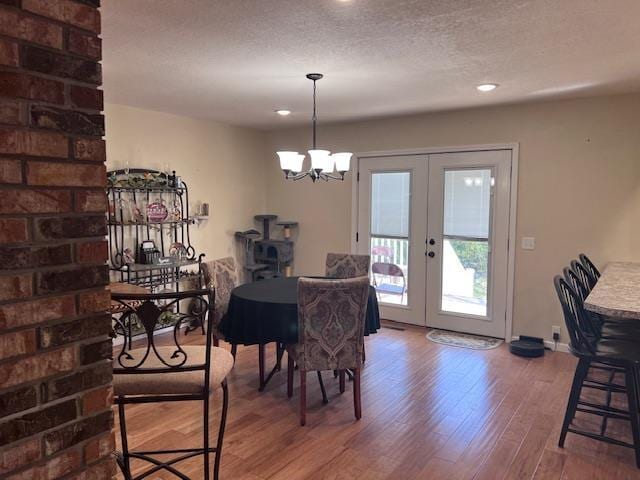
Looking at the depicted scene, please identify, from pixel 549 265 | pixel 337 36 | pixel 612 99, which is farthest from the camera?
pixel 549 265

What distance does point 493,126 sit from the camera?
15.1 ft

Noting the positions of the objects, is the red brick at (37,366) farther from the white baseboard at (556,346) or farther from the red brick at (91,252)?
the white baseboard at (556,346)

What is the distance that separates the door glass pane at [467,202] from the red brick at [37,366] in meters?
4.25

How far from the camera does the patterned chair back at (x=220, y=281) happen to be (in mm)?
3676

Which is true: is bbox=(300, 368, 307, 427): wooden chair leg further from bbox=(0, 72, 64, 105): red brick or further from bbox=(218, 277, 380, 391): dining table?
bbox=(0, 72, 64, 105): red brick

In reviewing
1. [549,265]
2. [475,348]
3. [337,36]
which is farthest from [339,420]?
[549,265]

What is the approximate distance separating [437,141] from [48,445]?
4.51m

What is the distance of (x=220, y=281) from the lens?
3.79 metres

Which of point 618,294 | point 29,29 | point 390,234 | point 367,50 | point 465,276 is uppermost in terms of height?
point 367,50

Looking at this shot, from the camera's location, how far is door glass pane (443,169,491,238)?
185 inches

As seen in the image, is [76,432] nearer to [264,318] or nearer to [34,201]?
[34,201]

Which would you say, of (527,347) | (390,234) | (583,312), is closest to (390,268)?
(390,234)

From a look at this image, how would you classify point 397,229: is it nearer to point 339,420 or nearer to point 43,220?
point 339,420

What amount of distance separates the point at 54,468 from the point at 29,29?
1040mm
